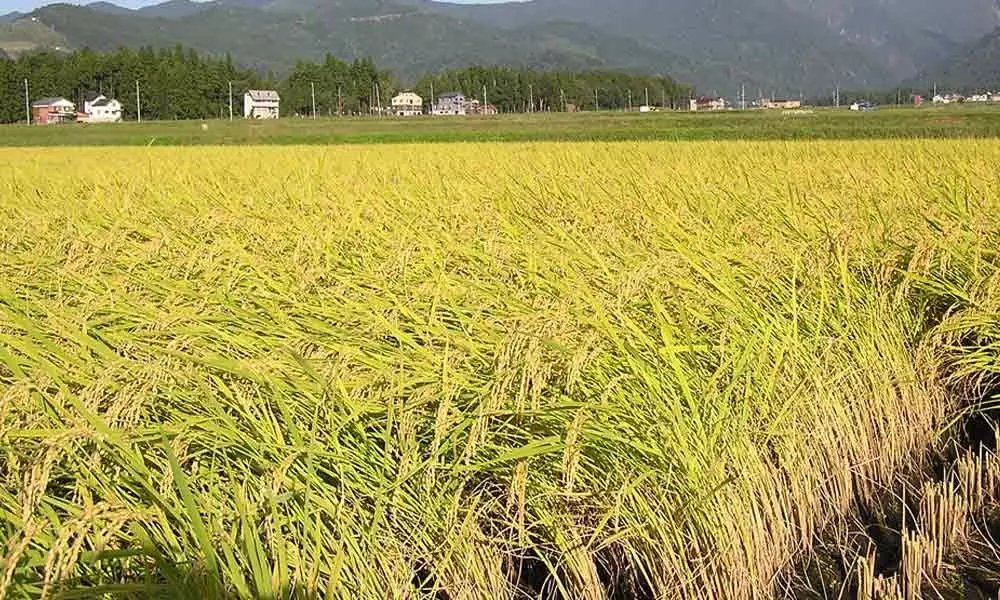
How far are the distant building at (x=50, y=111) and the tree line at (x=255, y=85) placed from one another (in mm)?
1367

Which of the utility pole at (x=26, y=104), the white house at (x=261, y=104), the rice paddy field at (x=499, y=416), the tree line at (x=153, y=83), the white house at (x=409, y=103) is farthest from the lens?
the white house at (x=409, y=103)

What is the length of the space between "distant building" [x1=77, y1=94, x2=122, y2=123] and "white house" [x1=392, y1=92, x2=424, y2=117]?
156ft

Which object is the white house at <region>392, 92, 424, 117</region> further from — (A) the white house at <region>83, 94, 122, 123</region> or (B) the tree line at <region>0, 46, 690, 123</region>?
(A) the white house at <region>83, 94, 122, 123</region>

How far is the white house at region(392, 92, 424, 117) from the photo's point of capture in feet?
433

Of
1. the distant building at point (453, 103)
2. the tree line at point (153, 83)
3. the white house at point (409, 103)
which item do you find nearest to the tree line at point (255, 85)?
the tree line at point (153, 83)

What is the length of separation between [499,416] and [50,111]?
94.0 m

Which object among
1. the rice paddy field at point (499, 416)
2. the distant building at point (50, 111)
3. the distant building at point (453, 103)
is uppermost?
the distant building at point (453, 103)

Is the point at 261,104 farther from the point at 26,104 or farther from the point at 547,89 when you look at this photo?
the point at 547,89

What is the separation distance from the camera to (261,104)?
103 m

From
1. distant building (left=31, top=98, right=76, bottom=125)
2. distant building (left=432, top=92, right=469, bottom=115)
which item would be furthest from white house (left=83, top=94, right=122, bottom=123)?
distant building (left=432, top=92, right=469, bottom=115)

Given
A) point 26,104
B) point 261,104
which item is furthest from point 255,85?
point 26,104

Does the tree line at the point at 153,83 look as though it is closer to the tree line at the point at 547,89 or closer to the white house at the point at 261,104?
the white house at the point at 261,104

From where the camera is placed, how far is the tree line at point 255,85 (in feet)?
289

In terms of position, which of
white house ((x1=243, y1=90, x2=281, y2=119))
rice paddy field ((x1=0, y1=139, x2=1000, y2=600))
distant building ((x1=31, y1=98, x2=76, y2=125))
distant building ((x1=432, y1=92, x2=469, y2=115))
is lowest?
rice paddy field ((x1=0, y1=139, x2=1000, y2=600))
